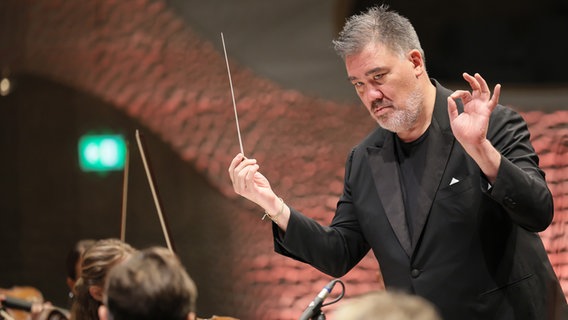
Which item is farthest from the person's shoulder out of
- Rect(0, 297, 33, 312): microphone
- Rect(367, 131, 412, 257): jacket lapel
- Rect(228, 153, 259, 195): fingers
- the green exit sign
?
the green exit sign

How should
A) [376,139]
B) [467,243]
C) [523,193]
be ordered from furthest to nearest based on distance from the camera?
[376,139], [467,243], [523,193]

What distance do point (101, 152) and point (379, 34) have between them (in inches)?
138

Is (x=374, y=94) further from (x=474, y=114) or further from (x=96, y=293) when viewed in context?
(x=96, y=293)

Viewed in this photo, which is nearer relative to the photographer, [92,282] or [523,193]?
[523,193]

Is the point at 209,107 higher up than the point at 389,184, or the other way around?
the point at 209,107

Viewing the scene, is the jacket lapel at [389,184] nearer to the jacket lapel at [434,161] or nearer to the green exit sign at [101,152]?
the jacket lapel at [434,161]

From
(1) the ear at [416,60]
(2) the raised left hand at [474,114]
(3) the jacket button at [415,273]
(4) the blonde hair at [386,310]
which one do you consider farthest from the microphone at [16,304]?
(4) the blonde hair at [386,310]

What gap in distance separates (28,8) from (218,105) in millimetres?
1576

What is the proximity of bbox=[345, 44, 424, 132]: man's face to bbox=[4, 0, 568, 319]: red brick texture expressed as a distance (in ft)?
7.93

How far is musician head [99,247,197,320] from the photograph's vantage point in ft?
5.19

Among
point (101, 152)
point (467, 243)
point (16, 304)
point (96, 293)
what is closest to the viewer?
point (467, 243)

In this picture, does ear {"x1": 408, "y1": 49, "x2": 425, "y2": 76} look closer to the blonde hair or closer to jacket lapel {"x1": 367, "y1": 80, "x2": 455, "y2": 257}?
jacket lapel {"x1": 367, "y1": 80, "x2": 455, "y2": 257}

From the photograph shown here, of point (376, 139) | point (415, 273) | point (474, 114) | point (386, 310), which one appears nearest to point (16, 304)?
point (376, 139)

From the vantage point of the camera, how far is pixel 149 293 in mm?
1585
